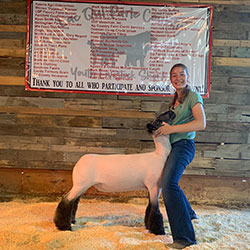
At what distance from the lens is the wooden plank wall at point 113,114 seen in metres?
3.75

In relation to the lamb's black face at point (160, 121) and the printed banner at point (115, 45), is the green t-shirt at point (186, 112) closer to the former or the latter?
the lamb's black face at point (160, 121)

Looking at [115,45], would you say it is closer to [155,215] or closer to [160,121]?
[160,121]

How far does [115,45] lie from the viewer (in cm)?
371

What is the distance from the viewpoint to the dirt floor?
2299mm

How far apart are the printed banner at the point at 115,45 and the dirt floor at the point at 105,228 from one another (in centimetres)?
148

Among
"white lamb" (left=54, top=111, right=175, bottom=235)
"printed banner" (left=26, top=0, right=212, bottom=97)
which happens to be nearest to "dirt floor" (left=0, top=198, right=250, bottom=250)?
"white lamb" (left=54, top=111, right=175, bottom=235)

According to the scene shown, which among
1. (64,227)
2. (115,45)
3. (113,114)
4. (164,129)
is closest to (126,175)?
(164,129)

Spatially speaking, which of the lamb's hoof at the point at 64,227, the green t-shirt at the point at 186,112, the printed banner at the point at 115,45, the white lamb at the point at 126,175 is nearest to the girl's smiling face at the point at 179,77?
the green t-shirt at the point at 186,112

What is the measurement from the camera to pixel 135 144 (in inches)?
149

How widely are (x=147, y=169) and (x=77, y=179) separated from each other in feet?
2.05

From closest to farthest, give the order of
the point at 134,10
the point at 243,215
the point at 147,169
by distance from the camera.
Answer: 1. the point at 147,169
2. the point at 243,215
3. the point at 134,10

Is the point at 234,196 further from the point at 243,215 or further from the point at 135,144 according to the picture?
the point at 135,144

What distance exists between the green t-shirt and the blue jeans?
71 millimetres

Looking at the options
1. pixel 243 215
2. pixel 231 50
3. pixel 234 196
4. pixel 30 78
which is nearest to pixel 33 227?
pixel 30 78
